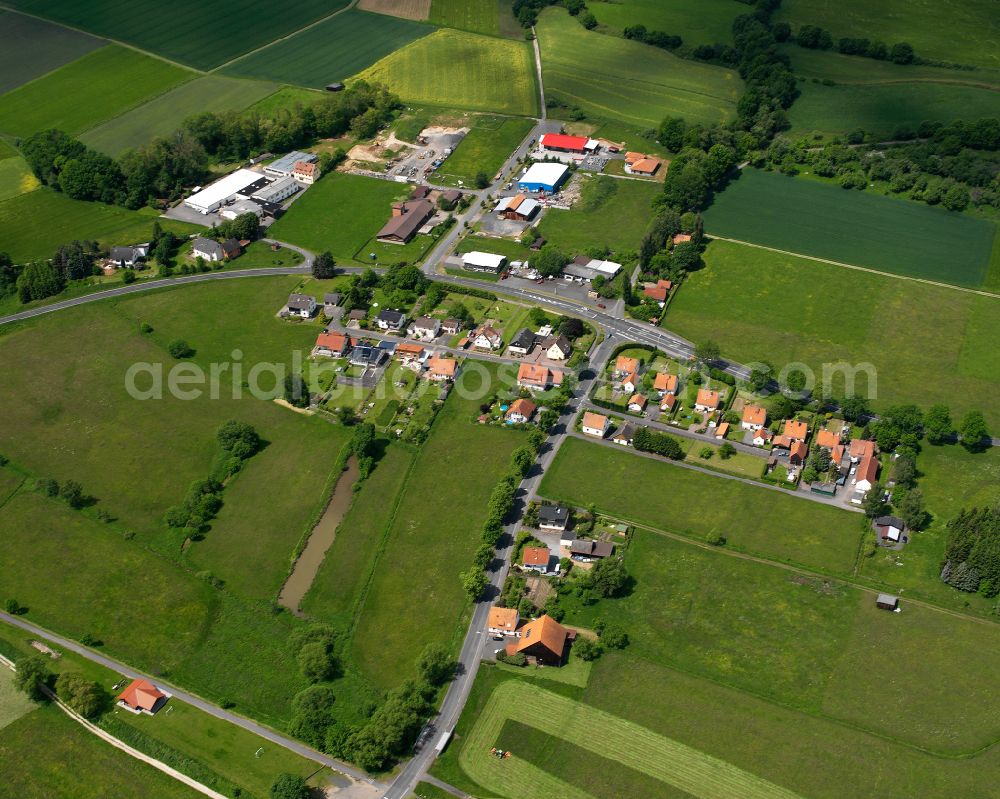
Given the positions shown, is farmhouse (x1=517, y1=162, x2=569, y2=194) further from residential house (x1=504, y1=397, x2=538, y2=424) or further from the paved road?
the paved road

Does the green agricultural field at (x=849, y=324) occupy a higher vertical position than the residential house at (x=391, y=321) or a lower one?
higher

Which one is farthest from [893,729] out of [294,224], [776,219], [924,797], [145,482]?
[294,224]

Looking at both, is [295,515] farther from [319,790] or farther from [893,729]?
[893,729]

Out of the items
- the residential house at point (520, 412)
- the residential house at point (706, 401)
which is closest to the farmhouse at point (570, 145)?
the residential house at point (706, 401)

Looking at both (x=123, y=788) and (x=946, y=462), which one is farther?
(x=946, y=462)

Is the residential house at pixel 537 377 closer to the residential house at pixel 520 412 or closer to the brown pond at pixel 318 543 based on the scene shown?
the residential house at pixel 520 412

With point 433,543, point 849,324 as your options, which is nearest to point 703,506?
point 433,543

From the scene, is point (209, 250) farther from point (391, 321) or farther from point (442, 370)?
point (442, 370)
